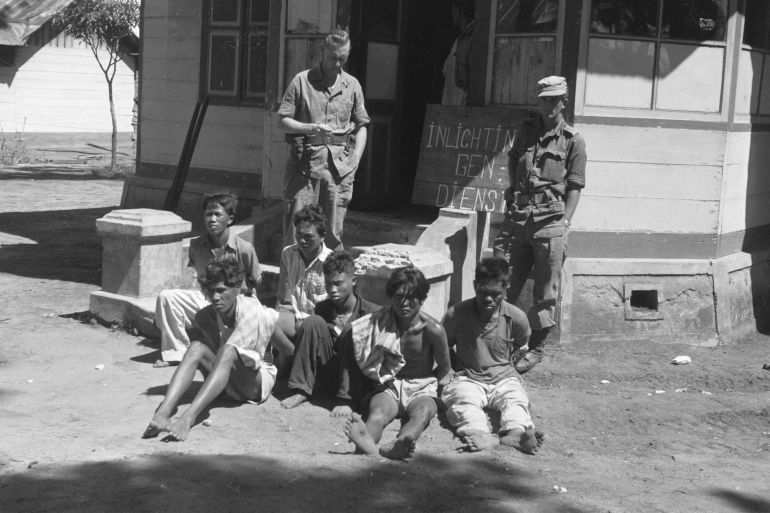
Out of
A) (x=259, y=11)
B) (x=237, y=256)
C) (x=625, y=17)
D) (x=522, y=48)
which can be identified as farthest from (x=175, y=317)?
(x=259, y=11)

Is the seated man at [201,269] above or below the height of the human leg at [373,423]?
above

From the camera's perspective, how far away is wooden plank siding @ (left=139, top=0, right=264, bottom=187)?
36.4 ft

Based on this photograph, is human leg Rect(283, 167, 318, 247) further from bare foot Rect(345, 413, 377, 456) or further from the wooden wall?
the wooden wall

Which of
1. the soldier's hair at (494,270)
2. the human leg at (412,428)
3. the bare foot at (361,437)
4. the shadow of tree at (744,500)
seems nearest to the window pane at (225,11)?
the soldier's hair at (494,270)

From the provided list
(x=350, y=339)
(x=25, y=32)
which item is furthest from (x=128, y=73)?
(x=350, y=339)

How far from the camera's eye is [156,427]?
562cm

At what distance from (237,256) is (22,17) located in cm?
1926

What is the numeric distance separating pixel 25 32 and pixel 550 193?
19861 mm

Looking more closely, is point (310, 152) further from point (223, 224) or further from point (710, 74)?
point (710, 74)

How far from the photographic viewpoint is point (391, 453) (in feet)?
18.0

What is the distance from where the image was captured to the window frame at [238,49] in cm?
1103

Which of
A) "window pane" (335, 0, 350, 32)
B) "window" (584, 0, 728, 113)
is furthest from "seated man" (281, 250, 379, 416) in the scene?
"window pane" (335, 0, 350, 32)

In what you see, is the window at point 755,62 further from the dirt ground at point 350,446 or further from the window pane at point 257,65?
the window pane at point 257,65

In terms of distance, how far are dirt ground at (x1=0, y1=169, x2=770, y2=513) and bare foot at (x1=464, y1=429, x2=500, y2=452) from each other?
67 millimetres
